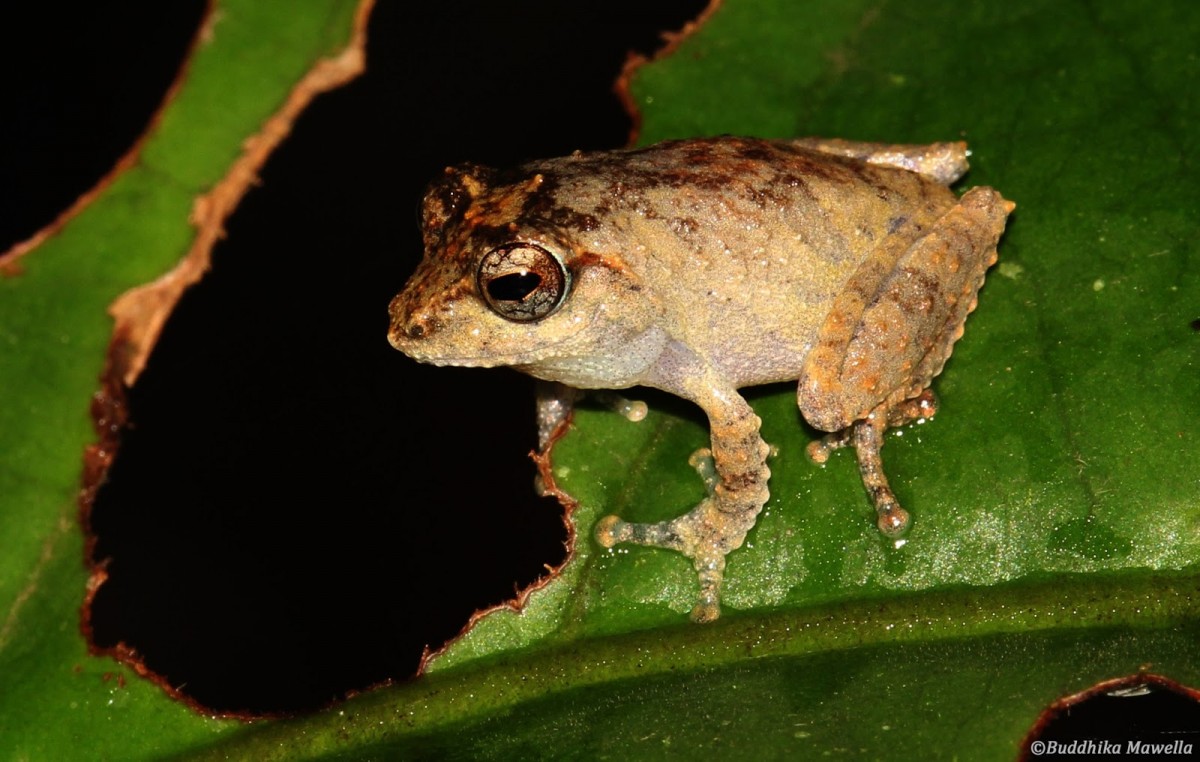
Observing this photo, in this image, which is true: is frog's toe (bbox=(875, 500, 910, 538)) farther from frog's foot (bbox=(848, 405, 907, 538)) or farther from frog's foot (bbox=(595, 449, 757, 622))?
frog's foot (bbox=(595, 449, 757, 622))

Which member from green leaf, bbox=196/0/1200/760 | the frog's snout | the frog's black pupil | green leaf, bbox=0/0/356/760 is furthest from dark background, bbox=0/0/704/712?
the frog's black pupil

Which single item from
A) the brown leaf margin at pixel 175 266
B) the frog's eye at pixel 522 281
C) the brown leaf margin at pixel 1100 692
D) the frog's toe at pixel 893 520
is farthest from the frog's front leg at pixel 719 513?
the brown leaf margin at pixel 175 266

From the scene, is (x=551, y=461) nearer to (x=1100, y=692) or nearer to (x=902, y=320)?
(x=902, y=320)

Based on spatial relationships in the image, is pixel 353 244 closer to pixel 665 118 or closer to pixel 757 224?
pixel 665 118

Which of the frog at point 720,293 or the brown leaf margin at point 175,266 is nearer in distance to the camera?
the frog at point 720,293

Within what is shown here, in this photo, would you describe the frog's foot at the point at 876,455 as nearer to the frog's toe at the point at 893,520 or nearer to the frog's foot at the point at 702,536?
the frog's toe at the point at 893,520

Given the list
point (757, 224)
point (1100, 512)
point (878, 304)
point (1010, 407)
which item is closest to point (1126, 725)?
point (1100, 512)
